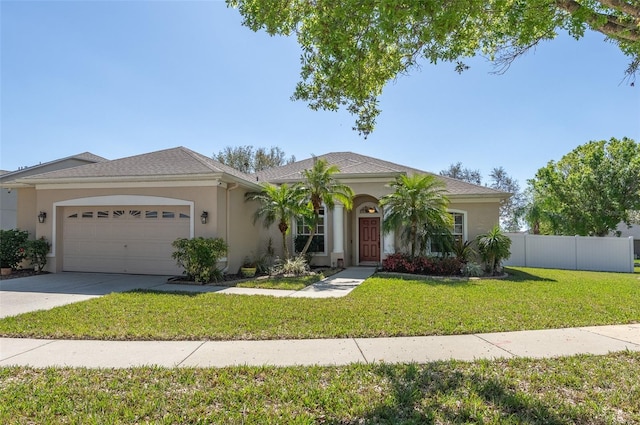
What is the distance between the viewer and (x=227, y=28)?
27.5 ft

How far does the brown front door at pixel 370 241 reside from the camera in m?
17.1

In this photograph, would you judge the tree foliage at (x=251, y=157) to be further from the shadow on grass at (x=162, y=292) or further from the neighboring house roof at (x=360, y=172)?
the shadow on grass at (x=162, y=292)

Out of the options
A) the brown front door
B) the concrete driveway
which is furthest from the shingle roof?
the brown front door

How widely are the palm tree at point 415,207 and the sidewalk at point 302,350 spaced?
7514mm

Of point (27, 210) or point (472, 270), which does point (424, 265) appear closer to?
point (472, 270)

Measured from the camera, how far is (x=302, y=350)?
16.4 ft

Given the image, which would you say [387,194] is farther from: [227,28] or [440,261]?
[227,28]

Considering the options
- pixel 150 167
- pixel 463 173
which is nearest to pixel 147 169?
pixel 150 167

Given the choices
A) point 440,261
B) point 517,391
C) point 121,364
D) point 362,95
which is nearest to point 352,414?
point 517,391

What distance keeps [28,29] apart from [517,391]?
44.8 ft

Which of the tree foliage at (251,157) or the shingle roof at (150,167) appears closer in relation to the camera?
the shingle roof at (150,167)

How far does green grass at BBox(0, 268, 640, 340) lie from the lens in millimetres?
5778

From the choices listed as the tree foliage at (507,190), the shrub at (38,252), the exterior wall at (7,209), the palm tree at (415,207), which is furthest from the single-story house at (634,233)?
the exterior wall at (7,209)

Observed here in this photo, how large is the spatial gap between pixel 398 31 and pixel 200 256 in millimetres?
8368
